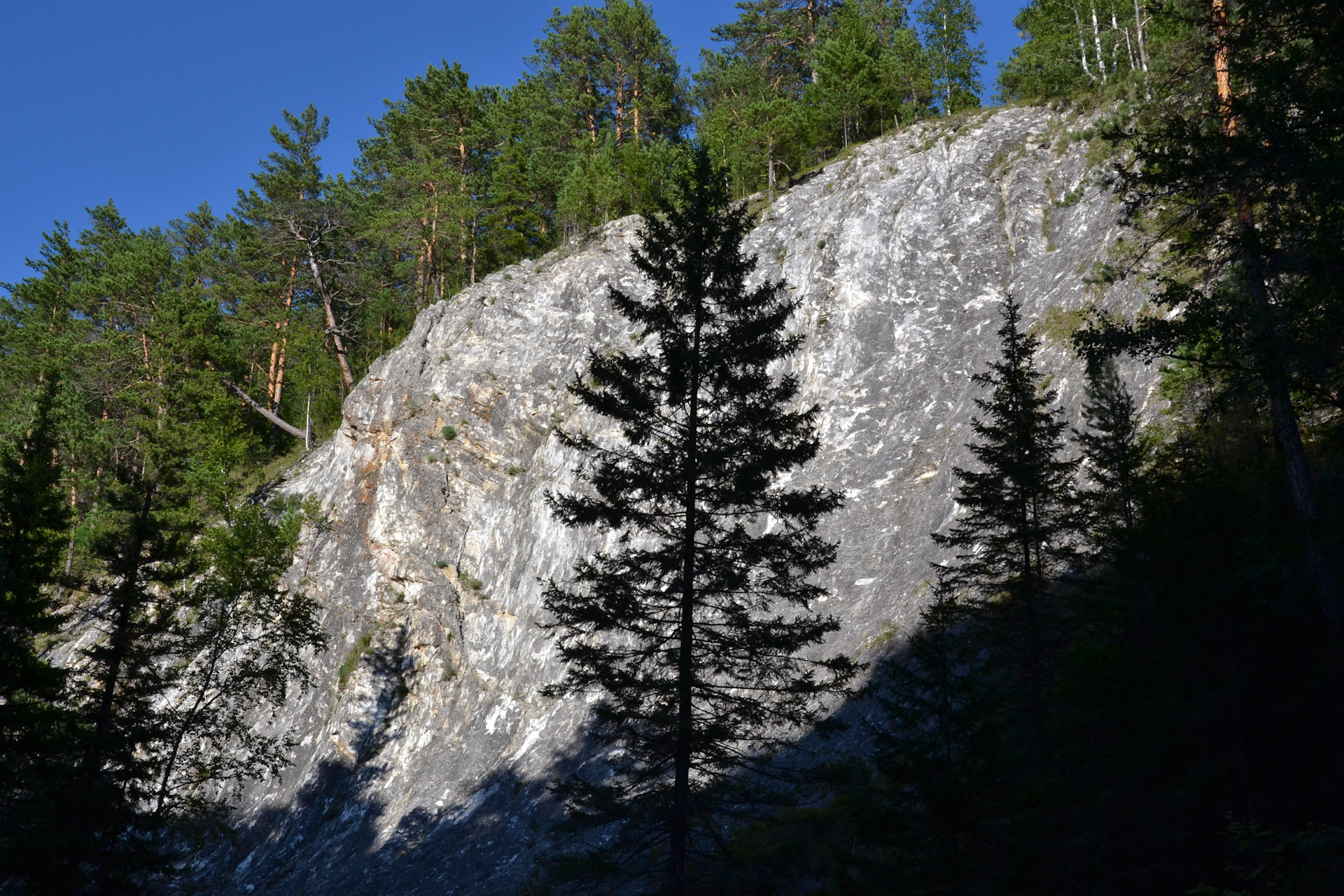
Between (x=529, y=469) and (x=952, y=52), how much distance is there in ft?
107

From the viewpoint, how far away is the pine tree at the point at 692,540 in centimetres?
1191

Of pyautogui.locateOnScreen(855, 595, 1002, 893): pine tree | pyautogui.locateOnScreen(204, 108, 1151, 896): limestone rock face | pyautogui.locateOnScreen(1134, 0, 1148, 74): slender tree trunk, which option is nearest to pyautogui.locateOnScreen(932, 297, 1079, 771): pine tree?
pyautogui.locateOnScreen(855, 595, 1002, 893): pine tree

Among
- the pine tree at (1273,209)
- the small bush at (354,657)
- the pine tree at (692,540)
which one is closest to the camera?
the pine tree at (1273,209)

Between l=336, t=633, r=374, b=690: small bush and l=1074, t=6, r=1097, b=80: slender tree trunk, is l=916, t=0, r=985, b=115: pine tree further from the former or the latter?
l=336, t=633, r=374, b=690: small bush

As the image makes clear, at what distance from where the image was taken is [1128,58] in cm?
3541

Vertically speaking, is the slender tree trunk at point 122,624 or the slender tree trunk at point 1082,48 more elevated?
the slender tree trunk at point 1082,48

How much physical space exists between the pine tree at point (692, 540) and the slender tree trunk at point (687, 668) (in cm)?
3

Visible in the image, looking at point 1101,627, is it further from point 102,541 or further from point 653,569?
point 102,541

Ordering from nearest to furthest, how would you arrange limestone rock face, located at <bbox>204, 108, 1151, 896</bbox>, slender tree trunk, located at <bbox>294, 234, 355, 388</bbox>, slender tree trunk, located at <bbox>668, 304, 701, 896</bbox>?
1. slender tree trunk, located at <bbox>668, 304, 701, 896</bbox>
2. limestone rock face, located at <bbox>204, 108, 1151, 896</bbox>
3. slender tree trunk, located at <bbox>294, 234, 355, 388</bbox>

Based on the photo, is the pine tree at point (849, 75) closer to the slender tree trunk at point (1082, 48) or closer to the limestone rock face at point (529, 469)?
the limestone rock face at point (529, 469)

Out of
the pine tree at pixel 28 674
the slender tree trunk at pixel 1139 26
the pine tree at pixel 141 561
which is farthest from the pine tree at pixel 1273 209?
the slender tree trunk at pixel 1139 26

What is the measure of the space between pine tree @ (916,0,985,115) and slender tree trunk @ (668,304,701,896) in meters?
34.5

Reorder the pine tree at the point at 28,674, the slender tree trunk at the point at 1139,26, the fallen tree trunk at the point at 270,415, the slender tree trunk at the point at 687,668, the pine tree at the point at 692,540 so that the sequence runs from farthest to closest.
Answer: the fallen tree trunk at the point at 270,415 < the slender tree trunk at the point at 1139,26 < the pine tree at the point at 28,674 < the pine tree at the point at 692,540 < the slender tree trunk at the point at 687,668

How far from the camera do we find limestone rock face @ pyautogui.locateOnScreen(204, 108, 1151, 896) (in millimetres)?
25266
